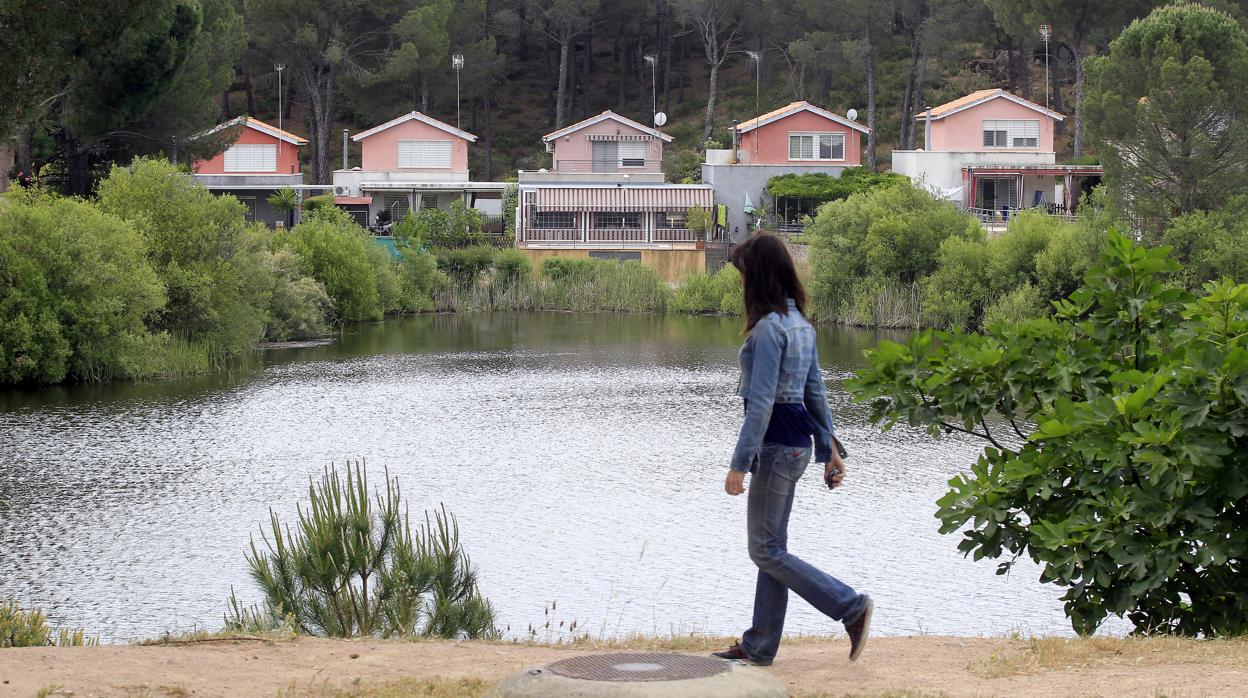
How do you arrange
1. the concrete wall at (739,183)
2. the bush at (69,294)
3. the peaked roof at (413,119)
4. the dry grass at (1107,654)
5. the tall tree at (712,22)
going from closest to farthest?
the dry grass at (1107,654) → the bush at (69,294) → the concrete wall at (739,183) → the peaked roof at (413,119) → the tall tree at (712,22)

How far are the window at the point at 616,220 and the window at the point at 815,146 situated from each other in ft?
26.8

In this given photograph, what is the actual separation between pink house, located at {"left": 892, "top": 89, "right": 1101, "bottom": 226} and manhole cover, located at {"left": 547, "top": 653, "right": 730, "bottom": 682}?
57.5 meters

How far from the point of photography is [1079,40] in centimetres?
6097

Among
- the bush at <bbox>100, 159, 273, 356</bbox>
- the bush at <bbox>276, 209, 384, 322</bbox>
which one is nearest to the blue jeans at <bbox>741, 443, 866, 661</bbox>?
the bush at <bbox>100, 159, 273, 356</bbox>

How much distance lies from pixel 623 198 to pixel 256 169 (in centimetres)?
1784

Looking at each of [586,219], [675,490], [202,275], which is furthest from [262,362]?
[586,219]

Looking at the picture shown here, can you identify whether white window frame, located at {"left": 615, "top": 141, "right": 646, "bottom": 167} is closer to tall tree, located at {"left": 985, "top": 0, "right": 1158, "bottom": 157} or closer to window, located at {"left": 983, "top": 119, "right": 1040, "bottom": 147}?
window, located at {"left": 983, "top": 119, "right": 1040, "bottom": 147}

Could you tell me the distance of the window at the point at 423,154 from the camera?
217 ft

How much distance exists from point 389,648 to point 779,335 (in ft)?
9.52

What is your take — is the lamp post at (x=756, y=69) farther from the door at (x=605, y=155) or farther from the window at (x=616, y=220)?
the window at (x=616, y=220)

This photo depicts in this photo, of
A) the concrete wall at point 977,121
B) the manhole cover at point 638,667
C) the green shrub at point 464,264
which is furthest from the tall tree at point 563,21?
the manhole cover at point 638,667

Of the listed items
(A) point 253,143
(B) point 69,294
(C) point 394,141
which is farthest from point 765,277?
(A) point 253,143

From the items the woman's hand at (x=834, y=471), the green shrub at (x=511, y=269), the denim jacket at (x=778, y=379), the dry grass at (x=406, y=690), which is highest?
the green shrub at (x=511, y=269)

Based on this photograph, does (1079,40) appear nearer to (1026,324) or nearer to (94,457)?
(94,457)
